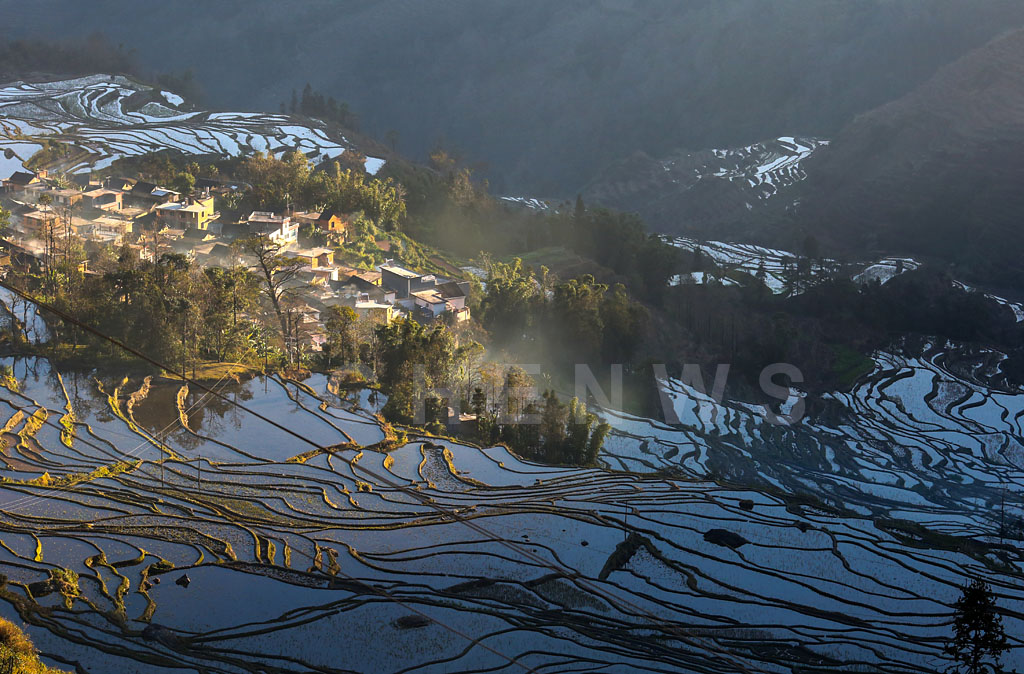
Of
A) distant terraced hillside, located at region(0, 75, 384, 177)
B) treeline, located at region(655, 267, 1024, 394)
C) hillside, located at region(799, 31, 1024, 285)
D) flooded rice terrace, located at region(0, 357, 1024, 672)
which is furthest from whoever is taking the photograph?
hillside, located at region(799, 31, 1024, 285)

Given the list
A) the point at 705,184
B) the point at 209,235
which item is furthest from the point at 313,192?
the point at 705,184

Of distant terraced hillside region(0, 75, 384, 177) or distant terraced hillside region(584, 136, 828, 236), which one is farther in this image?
distant terraced hillside region(584, 136, 828, 236)

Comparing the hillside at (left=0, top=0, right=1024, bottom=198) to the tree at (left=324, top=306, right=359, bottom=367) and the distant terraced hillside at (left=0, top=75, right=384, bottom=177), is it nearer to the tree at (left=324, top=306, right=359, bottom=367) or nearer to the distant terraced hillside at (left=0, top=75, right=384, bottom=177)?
the distant terraced hillside at (left=0, top=75, right=384, bottom=177)

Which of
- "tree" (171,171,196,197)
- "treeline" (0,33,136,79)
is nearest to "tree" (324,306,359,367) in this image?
"tree" (171,171,196,197)

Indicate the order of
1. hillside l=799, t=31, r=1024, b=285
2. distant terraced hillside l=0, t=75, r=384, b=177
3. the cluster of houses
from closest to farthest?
the cluster of houses < distant terraced hillside l=0, t=75, r=384, b=177 < hillside l=799, t=31, r=1024, b=285

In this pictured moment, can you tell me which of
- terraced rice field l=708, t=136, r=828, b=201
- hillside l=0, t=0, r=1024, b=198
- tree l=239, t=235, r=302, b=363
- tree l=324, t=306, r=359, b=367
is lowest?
tree l=324, t=306, r=359, b=367

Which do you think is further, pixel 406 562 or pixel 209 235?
pixel 209 235

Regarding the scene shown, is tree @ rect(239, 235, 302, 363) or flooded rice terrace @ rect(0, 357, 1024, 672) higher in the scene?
tree @ rect(239, 235, 302, 363)

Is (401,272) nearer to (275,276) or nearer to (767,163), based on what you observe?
(275,276)
